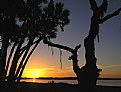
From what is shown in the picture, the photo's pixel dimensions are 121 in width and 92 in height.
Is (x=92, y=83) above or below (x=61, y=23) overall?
below

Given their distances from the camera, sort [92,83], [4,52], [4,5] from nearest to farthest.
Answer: [92,83] < [4,5] < [4,52]

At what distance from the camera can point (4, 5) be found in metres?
18.5

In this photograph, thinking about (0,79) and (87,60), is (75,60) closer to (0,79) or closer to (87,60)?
(87,60)

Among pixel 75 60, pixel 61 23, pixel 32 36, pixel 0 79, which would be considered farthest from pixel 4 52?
pixel 75 60

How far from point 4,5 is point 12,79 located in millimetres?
7017

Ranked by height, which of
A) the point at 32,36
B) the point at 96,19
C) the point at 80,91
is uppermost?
the point at 32,36

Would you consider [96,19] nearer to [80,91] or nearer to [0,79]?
[80,91]

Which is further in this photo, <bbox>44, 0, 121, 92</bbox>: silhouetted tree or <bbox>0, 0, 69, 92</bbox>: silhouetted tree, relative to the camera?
<bbox>0, 0, 69, 92</bbox>: silhouetted tree

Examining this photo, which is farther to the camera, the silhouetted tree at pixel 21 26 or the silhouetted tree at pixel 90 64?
the silhouetted tree at pixel 21 26

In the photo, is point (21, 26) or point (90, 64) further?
point (21, 26)

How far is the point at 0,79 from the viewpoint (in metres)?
20.5

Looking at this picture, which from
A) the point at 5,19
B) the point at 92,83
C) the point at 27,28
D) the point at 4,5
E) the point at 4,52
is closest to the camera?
the point at 92,83

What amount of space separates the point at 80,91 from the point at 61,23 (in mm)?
17898

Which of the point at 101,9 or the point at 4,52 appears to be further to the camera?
the point at 4,52
